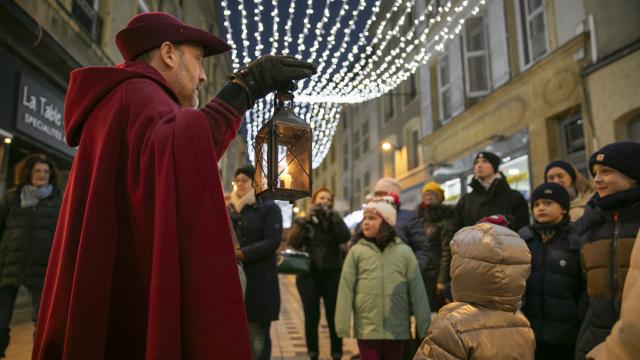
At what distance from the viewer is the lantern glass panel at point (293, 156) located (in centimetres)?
191

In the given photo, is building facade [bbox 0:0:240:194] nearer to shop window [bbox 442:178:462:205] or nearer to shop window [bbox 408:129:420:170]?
shop window [bbox 442:178:462:205]

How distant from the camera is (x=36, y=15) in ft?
23.4

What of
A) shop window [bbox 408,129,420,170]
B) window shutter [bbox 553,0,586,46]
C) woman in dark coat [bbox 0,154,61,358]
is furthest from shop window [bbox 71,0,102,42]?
shop window [bbox 408,129,420,170]

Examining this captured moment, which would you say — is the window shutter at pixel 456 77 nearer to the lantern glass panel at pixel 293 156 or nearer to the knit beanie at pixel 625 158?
the knit beanie at pixel 625 158

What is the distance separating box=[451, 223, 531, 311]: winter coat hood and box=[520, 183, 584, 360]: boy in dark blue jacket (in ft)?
3.94

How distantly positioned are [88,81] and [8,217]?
A: 367 cm

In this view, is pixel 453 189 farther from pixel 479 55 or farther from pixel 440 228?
pixel 440 228

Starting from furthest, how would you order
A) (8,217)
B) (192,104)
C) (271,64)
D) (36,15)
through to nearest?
1. (36,15)
2. (8,217)
3. (192,104)
4. (271,64)

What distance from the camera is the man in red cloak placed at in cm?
122

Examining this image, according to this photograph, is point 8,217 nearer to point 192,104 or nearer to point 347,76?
point 192,104

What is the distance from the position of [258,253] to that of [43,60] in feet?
19.4

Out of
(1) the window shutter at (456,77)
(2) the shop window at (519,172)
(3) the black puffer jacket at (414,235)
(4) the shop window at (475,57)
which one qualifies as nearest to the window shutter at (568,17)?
(2) the shop window at (519,172)

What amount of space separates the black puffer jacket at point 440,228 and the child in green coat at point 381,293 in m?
1.37

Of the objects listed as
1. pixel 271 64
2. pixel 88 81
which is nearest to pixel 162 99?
pixel 88 81
